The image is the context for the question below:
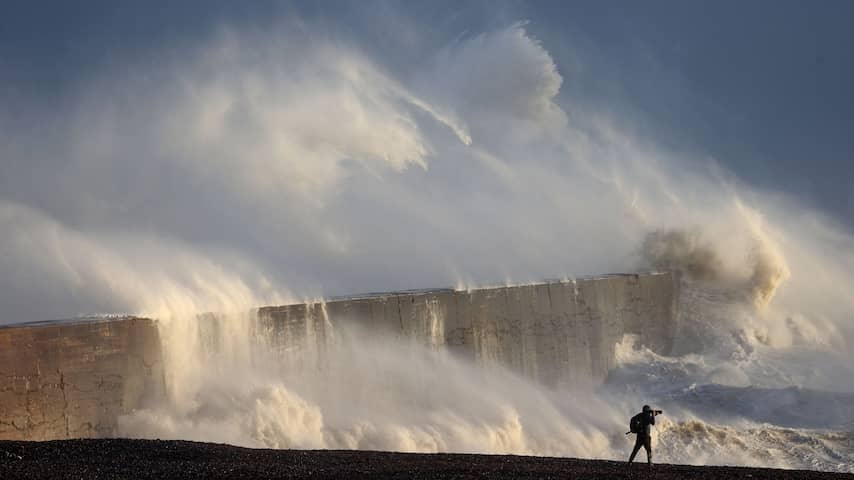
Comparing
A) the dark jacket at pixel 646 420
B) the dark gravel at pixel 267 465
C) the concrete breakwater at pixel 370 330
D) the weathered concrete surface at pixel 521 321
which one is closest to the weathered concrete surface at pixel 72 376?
the concrete breakwater at pixel 370 330

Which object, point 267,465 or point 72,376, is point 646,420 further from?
point 72,376

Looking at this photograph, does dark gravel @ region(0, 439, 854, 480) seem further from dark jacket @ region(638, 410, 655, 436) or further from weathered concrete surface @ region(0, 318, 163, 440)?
weathered concrete surface @ region(0, 318, 163, 440)

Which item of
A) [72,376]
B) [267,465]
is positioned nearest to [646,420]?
[267,465]

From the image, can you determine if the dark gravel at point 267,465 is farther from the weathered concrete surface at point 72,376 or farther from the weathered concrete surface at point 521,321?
the weathered concrete surface at point 521,321

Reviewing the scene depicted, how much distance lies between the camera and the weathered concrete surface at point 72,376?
8.73m

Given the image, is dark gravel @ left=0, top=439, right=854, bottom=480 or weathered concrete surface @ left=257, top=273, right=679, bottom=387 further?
weathered concrete surface @ left=257, top=273, right=679, bottom=387

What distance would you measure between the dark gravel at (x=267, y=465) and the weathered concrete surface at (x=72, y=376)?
0.60 metres

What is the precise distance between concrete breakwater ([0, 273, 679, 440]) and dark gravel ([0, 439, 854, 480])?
70 cm

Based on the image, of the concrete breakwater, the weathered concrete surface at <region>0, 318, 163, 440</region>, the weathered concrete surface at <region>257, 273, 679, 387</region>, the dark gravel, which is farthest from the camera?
the weathered concrete surface at <region>257, 273, 679, 387</region>

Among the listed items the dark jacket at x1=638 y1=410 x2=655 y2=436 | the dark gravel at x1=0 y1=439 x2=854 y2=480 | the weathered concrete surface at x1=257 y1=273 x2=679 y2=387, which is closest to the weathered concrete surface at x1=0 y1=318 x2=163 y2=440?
the dark gravel at x1=0 y1=439 x2=854 y2=480

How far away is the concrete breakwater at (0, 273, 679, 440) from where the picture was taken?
891 centimetres

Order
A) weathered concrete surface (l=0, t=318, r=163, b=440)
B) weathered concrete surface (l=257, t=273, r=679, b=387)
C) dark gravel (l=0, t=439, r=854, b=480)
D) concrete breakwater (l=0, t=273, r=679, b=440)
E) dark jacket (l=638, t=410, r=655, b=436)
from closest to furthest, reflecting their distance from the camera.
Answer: dark gravel (l=0, t=439, r=854, b=480) → weathered concrete surface (l=0, t=318, r=163, b=440) → concrete breakwater (l=0, t=273, r=679, b=440) → dark jacket (l=638, t=410, r=655, b=436) → weathered concrete surface (l=257, t=273, r=679, b=387)

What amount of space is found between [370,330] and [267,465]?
5225 mm

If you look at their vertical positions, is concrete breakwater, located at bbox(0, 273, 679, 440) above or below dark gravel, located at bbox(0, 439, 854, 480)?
above
